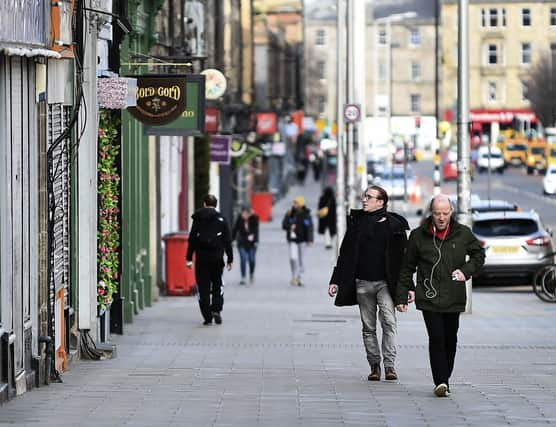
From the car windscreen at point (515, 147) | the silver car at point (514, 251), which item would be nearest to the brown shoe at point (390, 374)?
the silver car at point (514, 251)

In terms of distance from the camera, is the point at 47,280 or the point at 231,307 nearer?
the point at 47,280

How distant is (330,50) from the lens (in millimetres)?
149375

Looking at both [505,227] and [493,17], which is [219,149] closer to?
[505,227]

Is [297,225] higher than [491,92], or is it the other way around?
[491,92]

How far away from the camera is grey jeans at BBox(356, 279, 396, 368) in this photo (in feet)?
51.2

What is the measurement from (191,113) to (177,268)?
7.33 metres

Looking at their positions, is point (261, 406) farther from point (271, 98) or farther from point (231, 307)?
point (271, 98)

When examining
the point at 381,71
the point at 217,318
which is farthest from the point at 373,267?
the point at 381,71

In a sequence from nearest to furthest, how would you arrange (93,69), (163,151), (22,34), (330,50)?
(22,34)
(93,69)
(163,151)
(330,50)

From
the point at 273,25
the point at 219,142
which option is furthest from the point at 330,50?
the point at 219,142

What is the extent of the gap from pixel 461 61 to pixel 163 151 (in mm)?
6208

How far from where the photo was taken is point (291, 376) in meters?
16.3

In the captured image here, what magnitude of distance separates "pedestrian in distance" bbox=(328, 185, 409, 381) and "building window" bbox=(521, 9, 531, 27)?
109 m

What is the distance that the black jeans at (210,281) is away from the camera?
22.8 m
